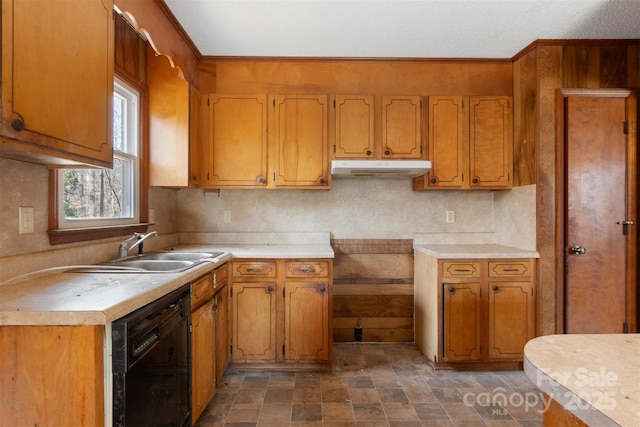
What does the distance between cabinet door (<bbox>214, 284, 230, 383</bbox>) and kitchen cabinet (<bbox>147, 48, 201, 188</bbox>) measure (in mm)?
873

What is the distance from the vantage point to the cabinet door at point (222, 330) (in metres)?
2.15

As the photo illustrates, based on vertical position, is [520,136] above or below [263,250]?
above

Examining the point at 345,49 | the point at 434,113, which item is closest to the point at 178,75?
the point at 345,49

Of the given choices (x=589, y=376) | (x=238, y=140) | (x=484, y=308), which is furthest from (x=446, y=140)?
(x=589, y=376)

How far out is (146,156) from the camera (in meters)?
→ 2.44

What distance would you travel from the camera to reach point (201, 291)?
1849 millimetres

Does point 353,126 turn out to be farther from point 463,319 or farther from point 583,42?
point 583,42

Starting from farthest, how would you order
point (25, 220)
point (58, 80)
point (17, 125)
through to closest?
point (25, 220)
point (58, 80)
point (17, 125)

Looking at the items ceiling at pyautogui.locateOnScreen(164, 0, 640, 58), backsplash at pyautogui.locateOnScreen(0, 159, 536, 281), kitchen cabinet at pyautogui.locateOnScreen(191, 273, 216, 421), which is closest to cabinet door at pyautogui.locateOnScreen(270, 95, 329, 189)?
backsplash at pyautogui.locateOnScreen(0, 159, 536, 281)

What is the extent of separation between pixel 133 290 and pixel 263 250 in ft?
4.46

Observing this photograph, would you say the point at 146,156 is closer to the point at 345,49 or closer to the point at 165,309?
the point at 165,309

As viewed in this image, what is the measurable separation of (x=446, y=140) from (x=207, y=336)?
2.33 meters

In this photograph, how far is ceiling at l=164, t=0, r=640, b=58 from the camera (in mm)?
2129

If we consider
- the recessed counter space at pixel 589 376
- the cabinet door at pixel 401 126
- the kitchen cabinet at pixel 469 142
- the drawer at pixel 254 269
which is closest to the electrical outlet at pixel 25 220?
the drawer at pixel 254 269
